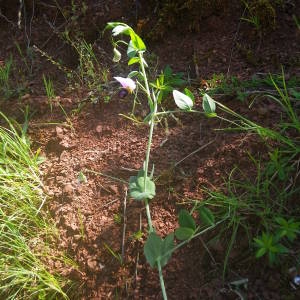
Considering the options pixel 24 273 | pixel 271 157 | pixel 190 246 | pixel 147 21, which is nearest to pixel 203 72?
pixel 147 21

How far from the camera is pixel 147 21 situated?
5.97 feet

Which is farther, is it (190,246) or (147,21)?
(147,21)

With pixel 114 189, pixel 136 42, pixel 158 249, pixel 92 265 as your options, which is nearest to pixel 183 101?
pixel 136 42

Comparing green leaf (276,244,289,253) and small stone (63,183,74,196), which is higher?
green leaf (276,244,289,253)

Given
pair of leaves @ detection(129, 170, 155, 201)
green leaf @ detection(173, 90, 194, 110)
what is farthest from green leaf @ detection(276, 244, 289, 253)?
green leaf @ detection(173, 90, 194, 110)

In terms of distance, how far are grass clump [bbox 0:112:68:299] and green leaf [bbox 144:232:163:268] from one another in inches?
12.6

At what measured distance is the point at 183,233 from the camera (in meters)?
1.10

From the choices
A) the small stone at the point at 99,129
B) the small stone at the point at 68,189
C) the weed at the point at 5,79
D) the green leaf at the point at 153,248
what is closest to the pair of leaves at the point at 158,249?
the green leaf at the point at 153,248

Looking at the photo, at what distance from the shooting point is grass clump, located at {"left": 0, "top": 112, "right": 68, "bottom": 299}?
121cm

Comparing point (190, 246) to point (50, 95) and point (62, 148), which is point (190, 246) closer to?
point (62, 148)

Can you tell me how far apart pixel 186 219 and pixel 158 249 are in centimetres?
12

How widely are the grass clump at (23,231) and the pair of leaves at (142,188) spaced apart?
0.36 metres

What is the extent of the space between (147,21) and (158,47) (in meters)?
0.15

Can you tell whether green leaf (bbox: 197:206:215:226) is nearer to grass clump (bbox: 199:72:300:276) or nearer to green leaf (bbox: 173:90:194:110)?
grass clump (bbox: 199:72:300:276)
